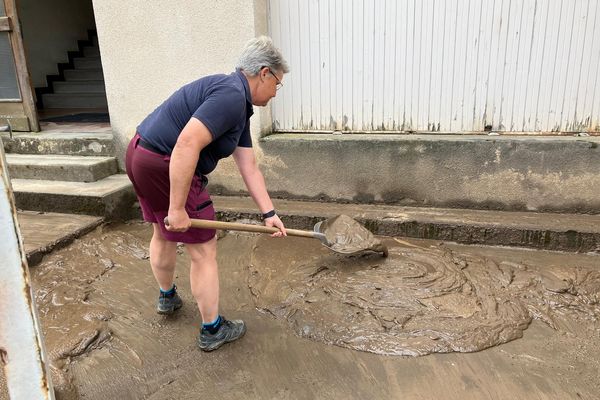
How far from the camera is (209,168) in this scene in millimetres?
2465

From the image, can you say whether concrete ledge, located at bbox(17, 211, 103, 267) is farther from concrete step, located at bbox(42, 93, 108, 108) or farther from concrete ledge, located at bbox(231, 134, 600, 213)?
concrete step, located at bbox(42, 93, 108, 108)

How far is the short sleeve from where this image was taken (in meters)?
2.12

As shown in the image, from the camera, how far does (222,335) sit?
8.65 ft

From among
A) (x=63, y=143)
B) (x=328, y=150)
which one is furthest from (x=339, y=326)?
(x=63, y=143)

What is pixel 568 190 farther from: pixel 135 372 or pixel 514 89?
pixel 135 372

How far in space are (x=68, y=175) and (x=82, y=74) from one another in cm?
370

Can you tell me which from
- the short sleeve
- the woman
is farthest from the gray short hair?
the short sleeve

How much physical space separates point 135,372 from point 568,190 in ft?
11.8

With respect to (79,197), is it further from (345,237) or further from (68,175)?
(345,237)

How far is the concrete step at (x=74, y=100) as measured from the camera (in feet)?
24.5

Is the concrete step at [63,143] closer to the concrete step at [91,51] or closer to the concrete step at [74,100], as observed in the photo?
the concrete step at [74,100]

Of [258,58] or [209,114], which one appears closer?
[209,114]

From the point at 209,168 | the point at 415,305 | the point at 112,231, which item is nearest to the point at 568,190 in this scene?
the point at 415,305

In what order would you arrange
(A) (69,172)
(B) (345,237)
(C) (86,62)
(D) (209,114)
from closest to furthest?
(D) (209,114) < (B) (345,237) < (A) (69,172) < (C) (86,62)
